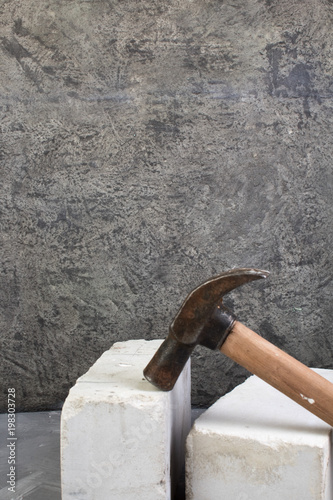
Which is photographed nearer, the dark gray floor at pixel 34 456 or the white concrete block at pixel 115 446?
the white concrete block at pixel 115 446

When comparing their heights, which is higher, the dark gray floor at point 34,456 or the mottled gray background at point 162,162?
the mottled gray background at point 162,162

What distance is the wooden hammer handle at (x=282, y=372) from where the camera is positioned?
1609 mm

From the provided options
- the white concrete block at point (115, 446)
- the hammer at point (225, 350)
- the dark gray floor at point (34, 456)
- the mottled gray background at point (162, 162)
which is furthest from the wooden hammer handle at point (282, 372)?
the mottled gray background at point (162, 162)

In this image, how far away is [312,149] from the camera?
2.43m

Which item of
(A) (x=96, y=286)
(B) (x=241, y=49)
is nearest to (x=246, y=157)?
(B) (x=241, y=49)

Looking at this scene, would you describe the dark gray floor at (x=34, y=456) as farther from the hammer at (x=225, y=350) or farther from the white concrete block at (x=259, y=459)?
the hammer at (x=225, y=350)

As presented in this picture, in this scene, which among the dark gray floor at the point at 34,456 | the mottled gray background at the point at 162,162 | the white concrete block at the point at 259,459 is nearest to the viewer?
the white concrete block at the point at 259,459

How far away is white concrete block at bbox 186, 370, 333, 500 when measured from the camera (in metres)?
1.53

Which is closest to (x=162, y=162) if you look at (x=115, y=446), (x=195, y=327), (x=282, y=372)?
(x=195, y=327)

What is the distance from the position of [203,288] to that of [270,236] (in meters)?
0.96

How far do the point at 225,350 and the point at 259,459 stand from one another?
315 mm

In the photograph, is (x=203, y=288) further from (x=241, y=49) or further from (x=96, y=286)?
(x=241, y=49)

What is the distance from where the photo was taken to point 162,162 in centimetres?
246

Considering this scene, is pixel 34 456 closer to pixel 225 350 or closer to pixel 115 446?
pixel 115 446
